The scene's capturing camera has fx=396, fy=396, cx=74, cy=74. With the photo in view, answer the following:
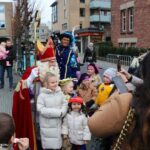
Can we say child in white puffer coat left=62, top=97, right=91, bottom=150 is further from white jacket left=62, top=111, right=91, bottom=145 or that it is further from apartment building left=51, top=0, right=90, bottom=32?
apartment building left=51, top=0, right=90, bottom=32

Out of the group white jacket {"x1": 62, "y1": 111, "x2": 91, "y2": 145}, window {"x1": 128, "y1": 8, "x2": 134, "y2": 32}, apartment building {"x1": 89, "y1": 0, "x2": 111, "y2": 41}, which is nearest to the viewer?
white jacket {"x1": 62, "y1": 111, "x2": 91, "y2": 145}

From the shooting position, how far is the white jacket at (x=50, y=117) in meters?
5.13

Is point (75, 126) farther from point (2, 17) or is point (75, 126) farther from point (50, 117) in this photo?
point (2, 17)

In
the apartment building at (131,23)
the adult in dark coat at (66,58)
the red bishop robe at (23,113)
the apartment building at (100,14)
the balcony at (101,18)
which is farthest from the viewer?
the apartment building at (100,14)

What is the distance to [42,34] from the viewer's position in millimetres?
10617

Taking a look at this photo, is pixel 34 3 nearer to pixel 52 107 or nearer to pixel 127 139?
pixel 52 107

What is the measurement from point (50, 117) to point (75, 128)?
1.28 ft

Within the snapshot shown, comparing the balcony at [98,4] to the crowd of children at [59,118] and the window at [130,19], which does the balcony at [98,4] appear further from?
the crowd of children at [59,118]

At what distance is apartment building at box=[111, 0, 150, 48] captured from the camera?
97.7 feet

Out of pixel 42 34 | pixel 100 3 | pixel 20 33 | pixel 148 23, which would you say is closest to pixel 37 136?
pixel 42 34

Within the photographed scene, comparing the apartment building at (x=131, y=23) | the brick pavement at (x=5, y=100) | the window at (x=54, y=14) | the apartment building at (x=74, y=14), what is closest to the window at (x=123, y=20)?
the apartment building at (x=131, y=23)

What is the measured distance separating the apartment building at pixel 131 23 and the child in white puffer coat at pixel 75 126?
24316mm

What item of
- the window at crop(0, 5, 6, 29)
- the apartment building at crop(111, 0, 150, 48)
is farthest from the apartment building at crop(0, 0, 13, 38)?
the apartment building at crop(111, 0, 150, 48)

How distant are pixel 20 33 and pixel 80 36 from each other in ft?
123
